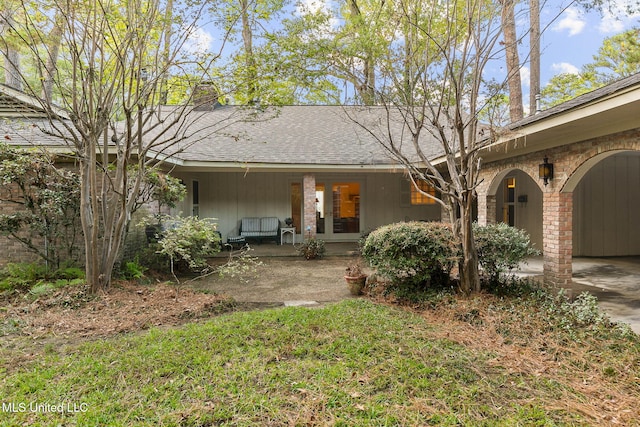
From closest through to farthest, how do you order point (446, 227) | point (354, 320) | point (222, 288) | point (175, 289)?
point (354, 320), point (446, 227), point (175, 289), point (222, 288)

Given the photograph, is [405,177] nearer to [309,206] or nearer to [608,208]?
[309,206]

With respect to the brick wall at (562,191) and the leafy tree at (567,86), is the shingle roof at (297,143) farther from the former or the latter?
the leafy tree at (567,86)

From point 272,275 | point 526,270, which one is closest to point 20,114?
point 272,275

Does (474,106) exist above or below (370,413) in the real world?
above

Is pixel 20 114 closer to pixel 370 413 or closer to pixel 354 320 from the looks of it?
pixel 354 320

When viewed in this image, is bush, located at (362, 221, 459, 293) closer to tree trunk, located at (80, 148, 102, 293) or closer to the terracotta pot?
the terracotta pot

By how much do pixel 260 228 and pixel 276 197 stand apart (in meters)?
1.17

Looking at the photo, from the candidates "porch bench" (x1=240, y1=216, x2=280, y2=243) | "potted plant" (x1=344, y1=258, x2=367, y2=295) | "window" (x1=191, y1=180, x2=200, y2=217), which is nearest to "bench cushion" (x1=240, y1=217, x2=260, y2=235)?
"porch bench" (x1=240, y1=216, x2=280, y2=243)

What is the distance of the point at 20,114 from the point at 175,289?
4.81 meters

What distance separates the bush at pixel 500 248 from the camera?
4.92 m

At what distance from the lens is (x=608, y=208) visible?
349 inches

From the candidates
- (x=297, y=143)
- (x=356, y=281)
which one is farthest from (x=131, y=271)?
(x=297, y=143)

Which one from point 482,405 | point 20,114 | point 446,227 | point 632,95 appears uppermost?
point 20,114

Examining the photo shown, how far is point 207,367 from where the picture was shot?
2.95m
